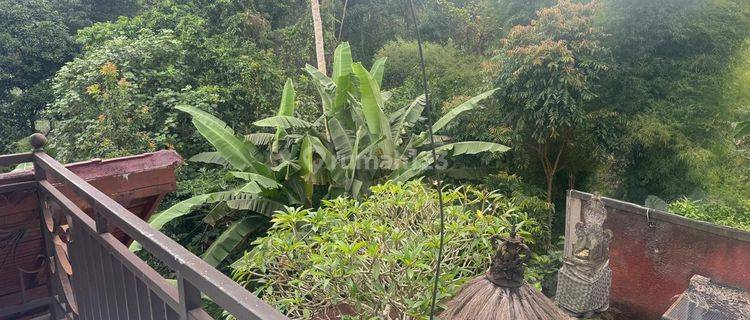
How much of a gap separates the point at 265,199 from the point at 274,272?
2304 millimetres

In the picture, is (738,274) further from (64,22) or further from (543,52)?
(64,22)

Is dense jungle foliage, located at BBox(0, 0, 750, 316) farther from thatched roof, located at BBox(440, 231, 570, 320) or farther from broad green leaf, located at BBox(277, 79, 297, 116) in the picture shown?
thatched roof, located at BBox(440, 231, 570, 320)

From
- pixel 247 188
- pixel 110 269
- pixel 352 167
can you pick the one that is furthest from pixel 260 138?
pixel 110 269

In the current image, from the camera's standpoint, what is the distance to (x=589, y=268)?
337cm

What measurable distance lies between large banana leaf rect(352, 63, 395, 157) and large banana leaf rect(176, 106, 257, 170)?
1.16 m

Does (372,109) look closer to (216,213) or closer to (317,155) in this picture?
(317,155)

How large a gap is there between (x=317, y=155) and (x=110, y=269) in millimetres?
3774

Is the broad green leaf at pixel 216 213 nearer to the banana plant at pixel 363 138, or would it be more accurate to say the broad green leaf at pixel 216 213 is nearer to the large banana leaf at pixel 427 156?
the banana plant at pixel 363 138

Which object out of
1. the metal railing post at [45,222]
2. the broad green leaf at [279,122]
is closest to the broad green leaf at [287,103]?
the broad green leaf at [279,122]

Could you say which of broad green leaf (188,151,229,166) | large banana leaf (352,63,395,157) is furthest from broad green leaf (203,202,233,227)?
large banana leaf (352,63,395,157)

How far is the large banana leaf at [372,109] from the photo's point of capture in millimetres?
4285

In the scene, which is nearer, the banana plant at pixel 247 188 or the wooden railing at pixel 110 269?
the wooden railing at pixel 110 269

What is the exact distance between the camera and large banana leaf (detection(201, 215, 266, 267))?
418 centimetres

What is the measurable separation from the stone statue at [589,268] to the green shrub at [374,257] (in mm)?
1249
